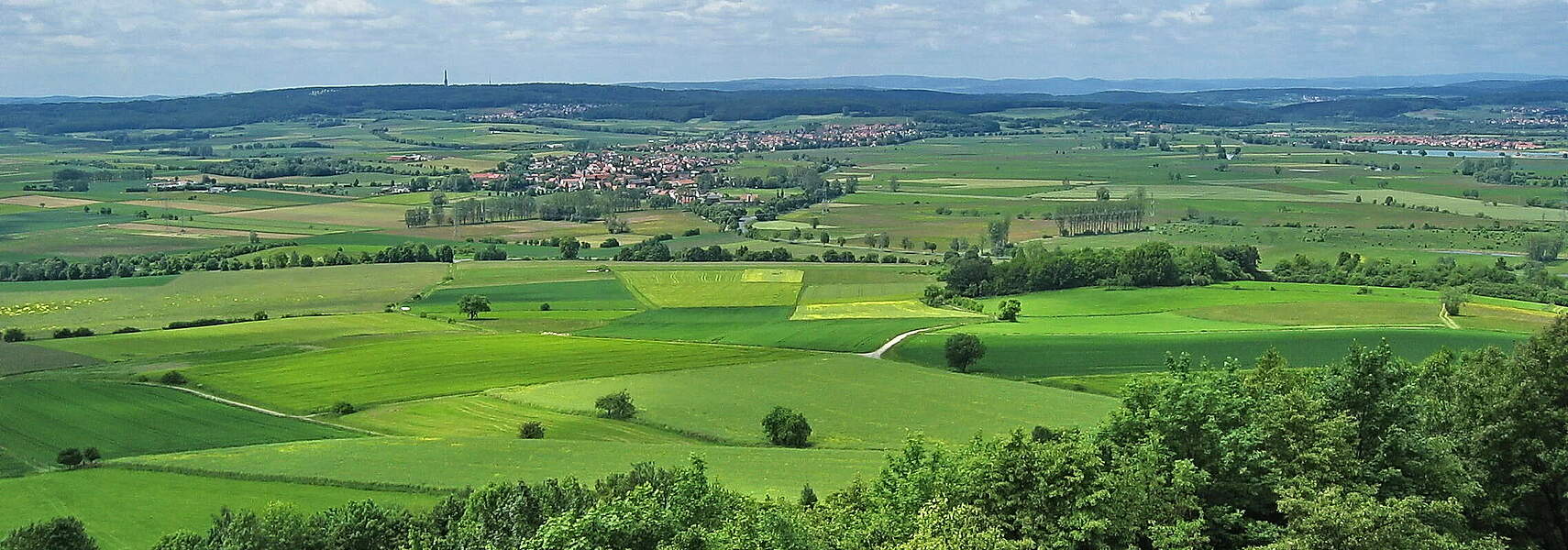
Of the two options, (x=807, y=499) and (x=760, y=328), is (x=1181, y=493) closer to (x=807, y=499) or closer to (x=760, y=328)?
(x=807, y=499)

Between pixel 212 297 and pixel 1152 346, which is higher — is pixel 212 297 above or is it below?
below

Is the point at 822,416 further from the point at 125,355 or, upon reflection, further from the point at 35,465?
the point at 125,355

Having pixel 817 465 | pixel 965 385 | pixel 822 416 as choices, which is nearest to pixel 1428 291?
pixel 965 385

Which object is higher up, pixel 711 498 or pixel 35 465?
pixel 711 498

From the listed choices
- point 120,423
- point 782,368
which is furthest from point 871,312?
point 120,423

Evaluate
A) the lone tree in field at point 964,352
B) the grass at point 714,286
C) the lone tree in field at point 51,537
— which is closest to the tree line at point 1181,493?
the lone tree in field at point 51,537

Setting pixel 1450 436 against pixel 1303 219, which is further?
pixel 1303 219

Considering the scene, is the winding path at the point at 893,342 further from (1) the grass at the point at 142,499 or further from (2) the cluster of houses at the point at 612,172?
(2) the cluster of houses at the point at 612,172
